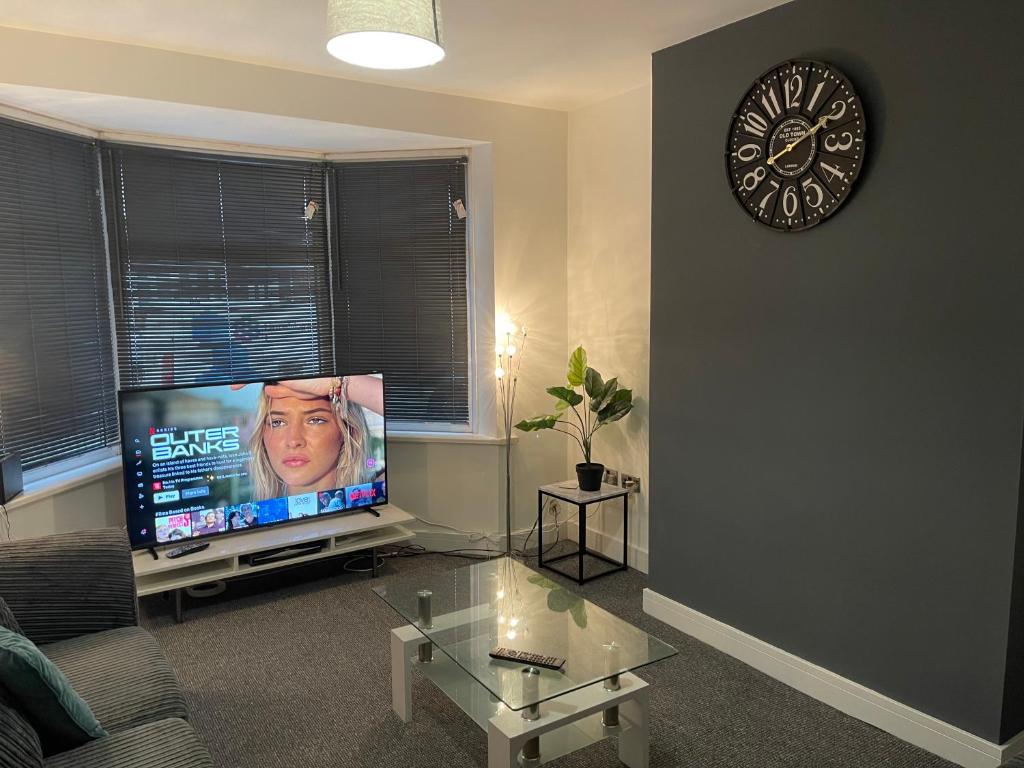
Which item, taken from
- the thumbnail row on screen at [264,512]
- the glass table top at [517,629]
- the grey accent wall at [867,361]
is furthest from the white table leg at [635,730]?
the thumbnail row on screen at [264,512]

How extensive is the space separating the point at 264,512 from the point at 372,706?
1397mm

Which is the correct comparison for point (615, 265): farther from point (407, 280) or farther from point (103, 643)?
point (103, 643)

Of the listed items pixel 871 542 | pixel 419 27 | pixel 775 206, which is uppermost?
pixel 419 27

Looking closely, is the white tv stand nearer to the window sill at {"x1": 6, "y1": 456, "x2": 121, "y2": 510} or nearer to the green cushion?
the window sill at {"x1": 6, "y1": 456, "x2": 121, "y2": 510}

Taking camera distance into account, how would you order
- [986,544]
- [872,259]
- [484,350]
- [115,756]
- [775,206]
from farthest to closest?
[484,350] < [775,206] < [872,259] < [986,544] < [115,756]

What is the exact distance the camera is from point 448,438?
4.43 meters

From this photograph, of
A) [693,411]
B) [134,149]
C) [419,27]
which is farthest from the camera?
[134,149]

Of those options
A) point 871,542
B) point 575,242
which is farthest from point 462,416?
point 871,542

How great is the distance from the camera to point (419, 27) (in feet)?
4.79

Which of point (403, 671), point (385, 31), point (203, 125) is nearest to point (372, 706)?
point (403, 671)

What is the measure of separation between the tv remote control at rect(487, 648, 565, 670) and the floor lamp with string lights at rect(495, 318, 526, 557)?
6.46 ft

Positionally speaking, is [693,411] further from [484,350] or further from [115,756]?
[115,756]

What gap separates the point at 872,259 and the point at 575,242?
2103 millimetres

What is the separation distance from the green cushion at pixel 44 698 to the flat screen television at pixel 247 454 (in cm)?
180
